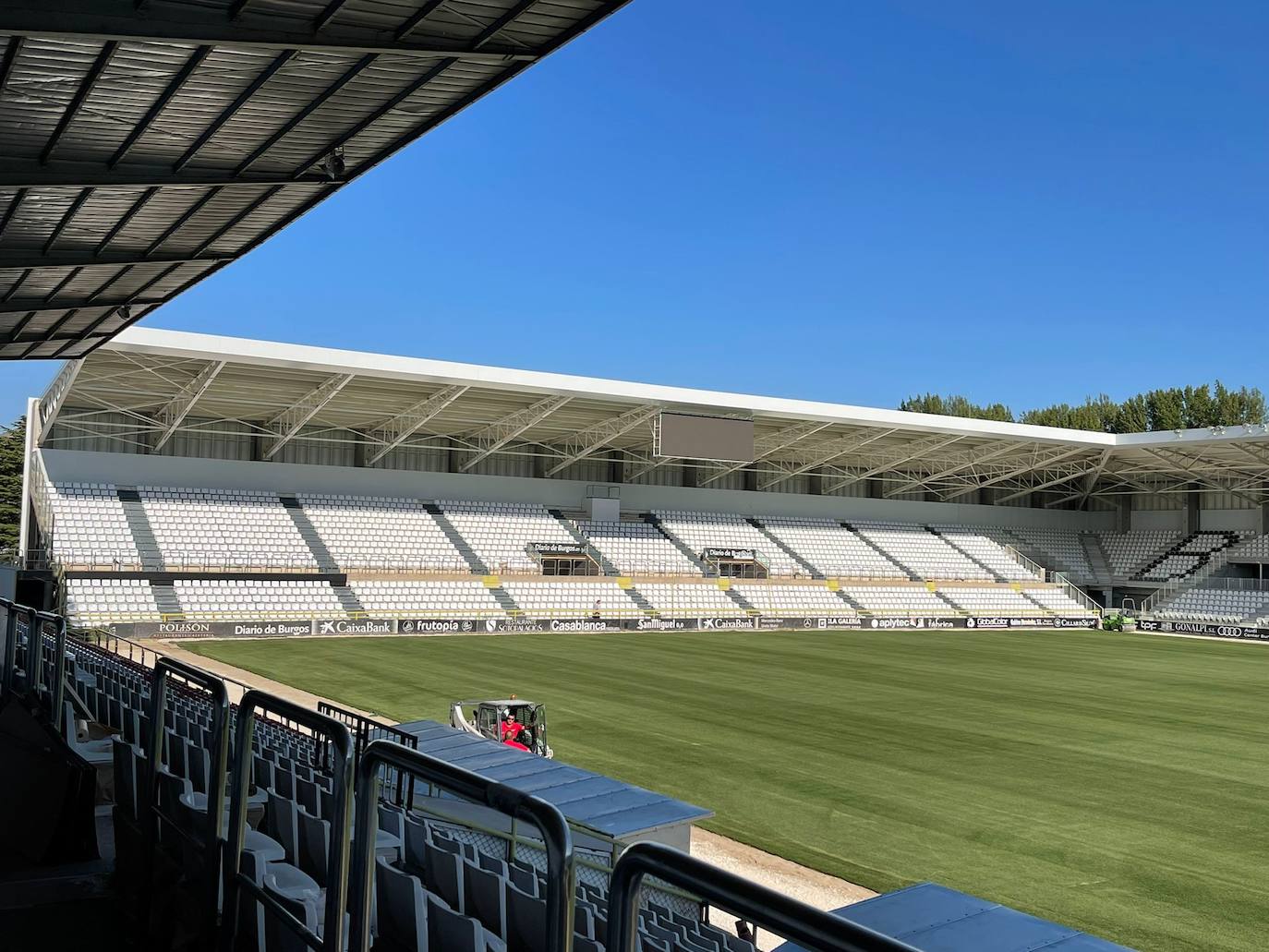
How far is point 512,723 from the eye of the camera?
16281mm

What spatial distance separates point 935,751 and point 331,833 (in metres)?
17.1

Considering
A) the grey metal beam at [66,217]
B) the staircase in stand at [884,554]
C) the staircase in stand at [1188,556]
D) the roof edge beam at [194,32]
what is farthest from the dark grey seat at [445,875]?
the staircase in stand at [1188,556]

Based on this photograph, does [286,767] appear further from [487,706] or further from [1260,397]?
[1260,397]

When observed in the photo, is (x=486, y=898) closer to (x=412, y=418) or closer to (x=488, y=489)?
(x=412, y=418)

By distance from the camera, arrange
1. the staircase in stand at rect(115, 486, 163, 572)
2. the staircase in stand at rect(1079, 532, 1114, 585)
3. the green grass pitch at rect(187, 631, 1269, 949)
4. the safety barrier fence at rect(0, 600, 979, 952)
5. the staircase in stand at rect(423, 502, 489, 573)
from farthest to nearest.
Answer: the staircase in stand at rect(1079, 532, 1114, 585)
the staircase in stand at rect(423, 502, 489, 573)
the staircase in stand at rect(115, 486, 163, 572)
the green grass pitch at rect(187, 631, 1269, 949)
the safety barrier fence at rect(0, 600, 979, 952)

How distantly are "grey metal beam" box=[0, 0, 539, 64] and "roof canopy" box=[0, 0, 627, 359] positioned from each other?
1 cm

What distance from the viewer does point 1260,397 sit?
99.8 m

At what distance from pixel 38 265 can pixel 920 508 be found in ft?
212

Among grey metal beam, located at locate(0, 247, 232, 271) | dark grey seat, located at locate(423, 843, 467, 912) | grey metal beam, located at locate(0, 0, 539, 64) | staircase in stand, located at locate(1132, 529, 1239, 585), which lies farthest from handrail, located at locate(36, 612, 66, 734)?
staircase in stand, located at locate(1132, 529, 1239, 585)

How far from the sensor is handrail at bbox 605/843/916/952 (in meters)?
2.28

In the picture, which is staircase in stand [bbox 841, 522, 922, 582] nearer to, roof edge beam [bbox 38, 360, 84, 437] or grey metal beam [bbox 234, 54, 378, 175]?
roof edge beam [bbox 38, 360, 84, 437]

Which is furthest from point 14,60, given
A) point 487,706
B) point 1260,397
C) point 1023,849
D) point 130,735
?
point 1260,397

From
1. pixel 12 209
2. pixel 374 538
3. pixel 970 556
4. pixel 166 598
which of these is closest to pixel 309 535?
pixel 374 538

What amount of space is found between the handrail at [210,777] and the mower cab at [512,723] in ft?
31.5
